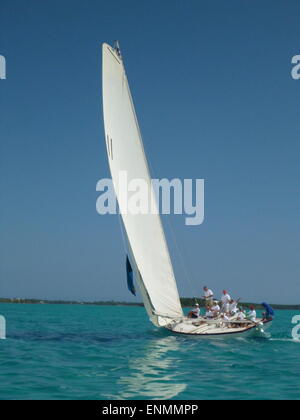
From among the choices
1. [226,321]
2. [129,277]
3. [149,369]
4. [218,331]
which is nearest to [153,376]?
[149,369]

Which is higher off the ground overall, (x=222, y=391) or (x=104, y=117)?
(x=104, y=117)

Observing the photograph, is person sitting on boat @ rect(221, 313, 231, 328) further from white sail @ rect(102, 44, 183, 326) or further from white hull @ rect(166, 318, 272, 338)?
white sail @ rect(102, 44, 183, 326)

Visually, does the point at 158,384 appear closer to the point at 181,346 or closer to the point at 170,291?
the point at 181,346

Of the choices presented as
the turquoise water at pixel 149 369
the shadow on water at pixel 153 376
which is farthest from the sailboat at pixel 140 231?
the shadow on water at pixel 153 376

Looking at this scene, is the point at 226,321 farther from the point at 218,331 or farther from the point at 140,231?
the point at 140,231

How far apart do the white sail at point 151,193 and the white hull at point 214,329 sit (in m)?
1.39

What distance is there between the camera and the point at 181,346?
85.8 ft

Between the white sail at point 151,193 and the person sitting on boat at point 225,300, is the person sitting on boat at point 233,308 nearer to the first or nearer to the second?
the person sitting on boat at point 225,300

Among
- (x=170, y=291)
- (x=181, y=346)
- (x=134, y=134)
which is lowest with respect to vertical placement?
(x=181, y=346)

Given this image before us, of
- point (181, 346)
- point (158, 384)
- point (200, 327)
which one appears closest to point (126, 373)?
point (158, 384)

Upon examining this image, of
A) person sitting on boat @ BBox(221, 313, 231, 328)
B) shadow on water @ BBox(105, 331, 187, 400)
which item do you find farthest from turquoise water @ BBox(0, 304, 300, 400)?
person sitting on boat @ BBox(221, 313, 231, 328)

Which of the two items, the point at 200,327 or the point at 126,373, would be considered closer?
the point at 126,373
